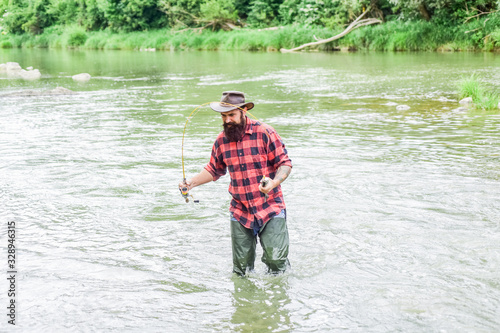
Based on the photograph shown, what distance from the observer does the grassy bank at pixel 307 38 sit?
27.6 m

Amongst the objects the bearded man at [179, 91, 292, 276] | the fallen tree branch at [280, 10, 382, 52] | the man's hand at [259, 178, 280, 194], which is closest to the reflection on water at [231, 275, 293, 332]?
the bearded man at [179, 91, 292, 276]

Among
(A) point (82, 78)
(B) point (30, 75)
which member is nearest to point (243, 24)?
(B) point (30, 75)

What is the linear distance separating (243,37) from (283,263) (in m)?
36.3

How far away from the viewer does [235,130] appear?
14.4ft

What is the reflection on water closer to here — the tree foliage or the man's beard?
A: the man's beard

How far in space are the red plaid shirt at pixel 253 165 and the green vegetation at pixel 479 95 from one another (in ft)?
30.6

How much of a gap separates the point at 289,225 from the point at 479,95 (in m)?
8.45

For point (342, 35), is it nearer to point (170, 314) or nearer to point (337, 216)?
point (337, 216)

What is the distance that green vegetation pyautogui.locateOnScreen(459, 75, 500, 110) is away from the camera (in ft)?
41.0

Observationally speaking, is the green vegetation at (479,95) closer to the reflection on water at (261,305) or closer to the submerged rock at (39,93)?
the reflection on water at (261,305)

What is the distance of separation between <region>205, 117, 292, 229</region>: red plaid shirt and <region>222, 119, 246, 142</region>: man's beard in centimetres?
5

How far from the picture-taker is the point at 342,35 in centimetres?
3266

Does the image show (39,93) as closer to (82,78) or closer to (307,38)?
(82,78)

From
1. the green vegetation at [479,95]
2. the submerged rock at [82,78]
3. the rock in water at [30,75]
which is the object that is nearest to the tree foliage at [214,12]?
the green vegetation at [479,95]
